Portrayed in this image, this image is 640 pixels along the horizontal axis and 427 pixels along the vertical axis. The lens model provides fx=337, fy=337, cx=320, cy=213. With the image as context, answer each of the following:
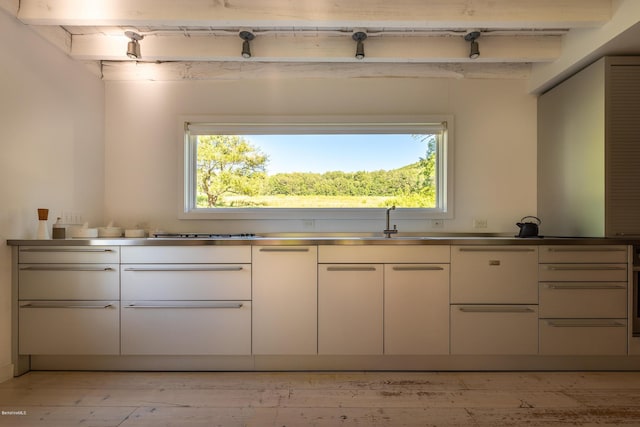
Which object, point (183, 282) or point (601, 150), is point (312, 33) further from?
point (601, 150)

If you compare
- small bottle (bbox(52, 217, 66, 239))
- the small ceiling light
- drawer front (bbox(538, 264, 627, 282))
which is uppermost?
the small ceiling light

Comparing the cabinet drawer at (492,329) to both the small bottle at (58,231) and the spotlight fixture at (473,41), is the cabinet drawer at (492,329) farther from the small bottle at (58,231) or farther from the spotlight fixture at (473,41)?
the small bottle at (58,231)

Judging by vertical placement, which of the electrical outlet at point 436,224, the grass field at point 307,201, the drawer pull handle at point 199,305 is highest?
the grass field at point 307,201

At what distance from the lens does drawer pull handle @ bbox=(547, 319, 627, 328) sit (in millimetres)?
2391

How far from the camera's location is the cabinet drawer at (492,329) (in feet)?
7.91

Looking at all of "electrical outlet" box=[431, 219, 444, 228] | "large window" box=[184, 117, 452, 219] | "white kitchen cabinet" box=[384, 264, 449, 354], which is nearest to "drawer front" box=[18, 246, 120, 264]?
"large window" box=[184, 117, 452, 219]

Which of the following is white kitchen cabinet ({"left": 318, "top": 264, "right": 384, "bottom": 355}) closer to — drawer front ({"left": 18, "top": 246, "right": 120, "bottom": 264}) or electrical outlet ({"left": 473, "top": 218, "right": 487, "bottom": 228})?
electrical outlet ({"left": 473, "top": 218, "right": 487, "bottom": 228})

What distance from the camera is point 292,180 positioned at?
3.34m

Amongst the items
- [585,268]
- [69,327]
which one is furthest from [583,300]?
[69,327]

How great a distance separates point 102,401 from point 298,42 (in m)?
2.91

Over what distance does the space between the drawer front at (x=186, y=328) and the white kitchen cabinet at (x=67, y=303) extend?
0.12m

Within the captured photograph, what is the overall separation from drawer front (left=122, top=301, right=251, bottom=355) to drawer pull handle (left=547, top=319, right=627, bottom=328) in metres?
2.19

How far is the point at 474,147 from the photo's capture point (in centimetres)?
324

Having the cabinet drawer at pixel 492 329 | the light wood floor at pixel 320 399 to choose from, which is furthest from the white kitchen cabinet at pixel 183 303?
the cabinet drawer at pixel 492 329
